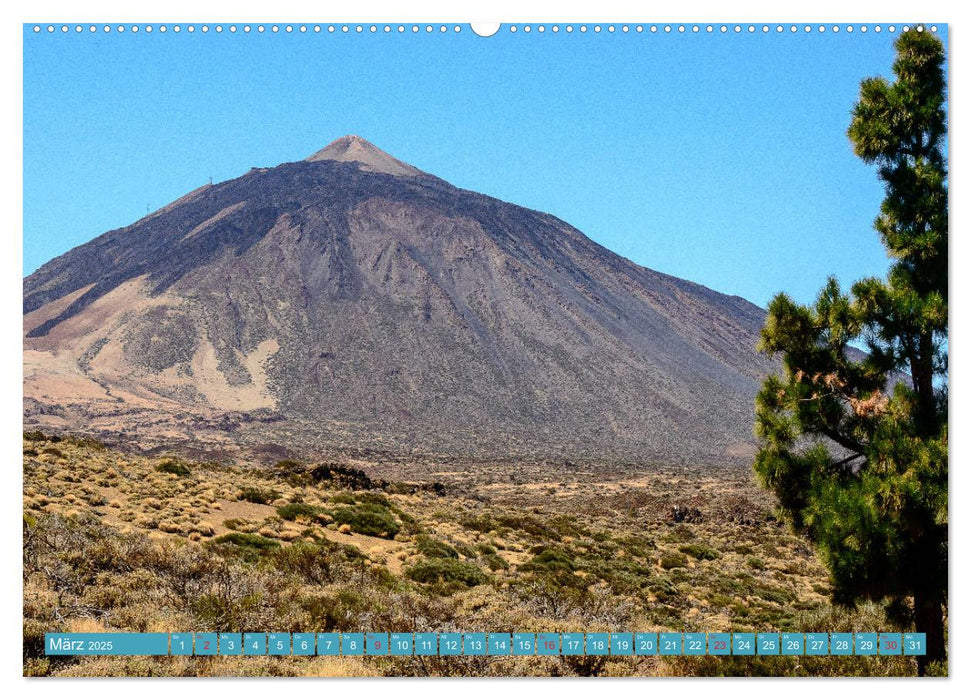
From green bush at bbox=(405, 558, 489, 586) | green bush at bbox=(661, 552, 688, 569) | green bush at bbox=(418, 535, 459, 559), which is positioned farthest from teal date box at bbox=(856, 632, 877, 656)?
green bush at bbox=(661, 552, 688, 569)

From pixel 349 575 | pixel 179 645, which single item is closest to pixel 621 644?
pixel 179 645

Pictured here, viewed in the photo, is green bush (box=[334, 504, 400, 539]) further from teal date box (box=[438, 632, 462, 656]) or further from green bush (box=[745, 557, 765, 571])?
teal date box (box=[438, 632, 462, 656])

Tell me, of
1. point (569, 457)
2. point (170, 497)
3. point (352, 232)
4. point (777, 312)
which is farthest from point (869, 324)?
point (352, 232)

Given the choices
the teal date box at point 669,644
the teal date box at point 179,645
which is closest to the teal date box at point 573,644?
the teal date box at point 669,644

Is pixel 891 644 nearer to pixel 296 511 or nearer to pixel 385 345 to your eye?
pixel 296 511

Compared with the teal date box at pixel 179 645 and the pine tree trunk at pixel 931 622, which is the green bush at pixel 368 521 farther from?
the pine tree trunk at pixel 931 622

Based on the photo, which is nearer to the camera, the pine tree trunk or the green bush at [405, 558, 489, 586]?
the pine tree trunk
